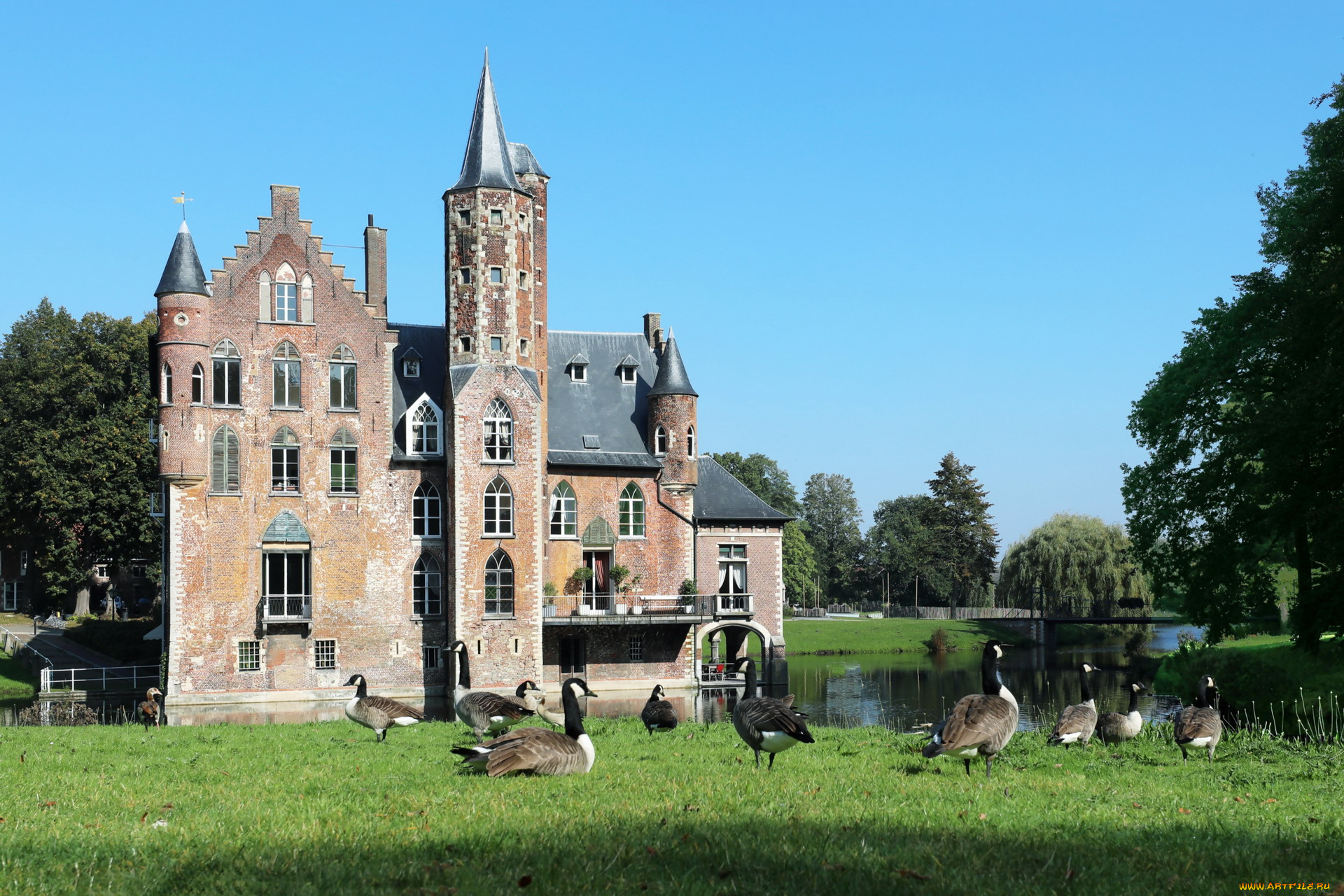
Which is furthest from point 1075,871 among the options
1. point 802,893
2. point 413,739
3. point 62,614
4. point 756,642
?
point 62,614

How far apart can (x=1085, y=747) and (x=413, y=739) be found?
28.0 ft

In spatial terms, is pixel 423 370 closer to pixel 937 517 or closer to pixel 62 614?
pixel 62 614

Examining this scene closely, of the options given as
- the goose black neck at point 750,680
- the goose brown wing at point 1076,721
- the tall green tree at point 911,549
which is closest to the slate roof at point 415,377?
the goose black neck at point 750,680

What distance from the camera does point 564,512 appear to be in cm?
4125

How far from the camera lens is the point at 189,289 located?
36656 millimetres

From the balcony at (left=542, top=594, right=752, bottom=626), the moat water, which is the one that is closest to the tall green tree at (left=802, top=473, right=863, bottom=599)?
the moat water

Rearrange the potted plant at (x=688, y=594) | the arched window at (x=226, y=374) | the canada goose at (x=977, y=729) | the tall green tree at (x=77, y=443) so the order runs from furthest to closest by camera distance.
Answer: the tall green tree at (x=77, y=443)
the potted plant at (x=688, y=594)
the arched window at (x=226, y=374)
the canada goose at (x=977, y=729)

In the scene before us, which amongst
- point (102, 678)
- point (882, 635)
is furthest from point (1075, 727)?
point (882, 635)

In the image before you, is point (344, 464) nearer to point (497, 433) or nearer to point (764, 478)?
point (497, 433)

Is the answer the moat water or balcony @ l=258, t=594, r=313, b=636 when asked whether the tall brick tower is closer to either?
the moat water

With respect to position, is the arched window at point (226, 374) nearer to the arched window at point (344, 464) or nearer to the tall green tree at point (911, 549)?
the arched window at point (344, 464)

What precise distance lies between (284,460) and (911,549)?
5999 cm

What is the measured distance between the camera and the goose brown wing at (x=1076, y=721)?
14164 mm

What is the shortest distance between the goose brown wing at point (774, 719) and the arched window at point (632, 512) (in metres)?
30.0
